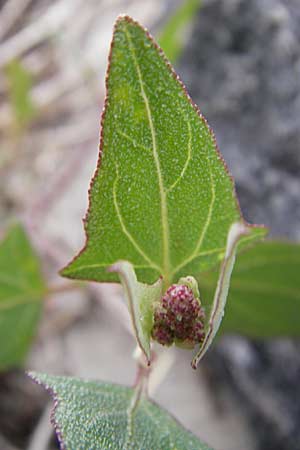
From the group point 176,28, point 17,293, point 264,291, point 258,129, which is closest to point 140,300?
point 264,291

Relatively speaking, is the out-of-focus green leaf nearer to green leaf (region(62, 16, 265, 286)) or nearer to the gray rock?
the gray rock

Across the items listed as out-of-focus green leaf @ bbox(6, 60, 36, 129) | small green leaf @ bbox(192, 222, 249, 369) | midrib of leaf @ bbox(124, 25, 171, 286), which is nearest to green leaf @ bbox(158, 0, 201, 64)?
out-of-focus green leaf @ bbox(6, 60, 36, 129)

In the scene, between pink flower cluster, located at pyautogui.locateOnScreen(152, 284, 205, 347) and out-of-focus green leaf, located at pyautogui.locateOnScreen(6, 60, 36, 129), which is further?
out-of-focus green leaf, located at pyautogui.locateOnScreen(6, 60, 36, 129)

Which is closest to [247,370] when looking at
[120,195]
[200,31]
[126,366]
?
[126,366]

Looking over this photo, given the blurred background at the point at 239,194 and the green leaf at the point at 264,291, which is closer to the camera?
the green leaf at the point at 264,291

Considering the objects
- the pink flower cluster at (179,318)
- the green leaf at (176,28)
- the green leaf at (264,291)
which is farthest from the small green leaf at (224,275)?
the green leaf at (176,28)

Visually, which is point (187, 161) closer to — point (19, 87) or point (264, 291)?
point (264, 291)

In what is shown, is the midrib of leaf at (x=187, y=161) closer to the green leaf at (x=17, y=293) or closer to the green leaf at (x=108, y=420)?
the green leaf at (x=108, y=420)
